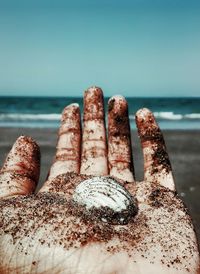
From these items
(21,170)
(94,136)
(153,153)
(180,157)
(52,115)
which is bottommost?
(21,170)

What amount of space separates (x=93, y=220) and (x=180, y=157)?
8.57 m

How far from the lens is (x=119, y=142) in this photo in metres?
4.75

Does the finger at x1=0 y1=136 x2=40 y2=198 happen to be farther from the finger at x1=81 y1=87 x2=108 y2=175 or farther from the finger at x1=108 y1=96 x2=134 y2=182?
the finger at x1=108 y1=96 x2=134 y2=182

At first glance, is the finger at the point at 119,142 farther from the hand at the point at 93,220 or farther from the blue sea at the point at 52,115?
the blue sea at the point at 52,115

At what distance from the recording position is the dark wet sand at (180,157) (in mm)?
7324

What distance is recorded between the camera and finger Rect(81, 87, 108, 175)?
459 cm

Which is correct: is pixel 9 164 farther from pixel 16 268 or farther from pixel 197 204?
pixel 197 204

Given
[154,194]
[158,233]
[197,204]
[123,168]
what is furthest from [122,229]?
[197,204]

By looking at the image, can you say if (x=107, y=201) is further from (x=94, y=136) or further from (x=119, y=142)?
(x=94, y=136)

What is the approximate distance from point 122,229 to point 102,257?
40cm

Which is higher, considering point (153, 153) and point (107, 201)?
point (153, 153)

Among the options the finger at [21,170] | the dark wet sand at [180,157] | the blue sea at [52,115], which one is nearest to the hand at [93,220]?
the finger at [21,170]

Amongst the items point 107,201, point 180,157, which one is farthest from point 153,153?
point 180,157

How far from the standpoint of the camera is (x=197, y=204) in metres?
6.82
